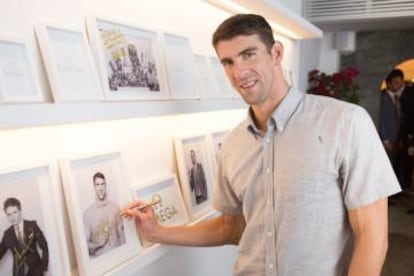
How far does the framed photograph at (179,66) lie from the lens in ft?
4.61

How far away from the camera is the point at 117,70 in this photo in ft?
3.89

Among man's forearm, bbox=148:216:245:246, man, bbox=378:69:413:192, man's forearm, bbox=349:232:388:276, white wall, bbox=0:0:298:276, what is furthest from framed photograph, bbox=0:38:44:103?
man, bbox=378:69:413:192

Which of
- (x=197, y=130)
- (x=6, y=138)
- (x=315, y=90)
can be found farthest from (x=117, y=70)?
(x=315, y=90)

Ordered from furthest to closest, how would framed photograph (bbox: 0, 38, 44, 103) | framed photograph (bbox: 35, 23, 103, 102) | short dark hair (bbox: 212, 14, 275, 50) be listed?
short dark hair (bbox: 212, 14, 275, 50) < framed photograph (bbox: 35, 23, 103, 102) < framed photograph (bbox: 0, 38, 44, 103)

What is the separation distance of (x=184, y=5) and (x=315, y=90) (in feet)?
8.34

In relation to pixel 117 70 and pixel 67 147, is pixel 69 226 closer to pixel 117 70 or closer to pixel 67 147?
pixel 67 147

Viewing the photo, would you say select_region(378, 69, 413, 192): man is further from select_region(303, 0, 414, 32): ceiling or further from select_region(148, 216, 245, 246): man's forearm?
select_region(148, 216, 245, 246): man's forearm

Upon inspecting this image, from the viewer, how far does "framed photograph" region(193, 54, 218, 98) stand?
5.21 feet

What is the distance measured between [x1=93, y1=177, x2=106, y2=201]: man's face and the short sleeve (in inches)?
26.8

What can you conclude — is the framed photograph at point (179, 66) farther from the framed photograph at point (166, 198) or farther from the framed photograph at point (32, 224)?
the framed photograph at point (32, 224)

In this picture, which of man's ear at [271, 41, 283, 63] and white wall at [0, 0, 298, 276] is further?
man's ear at [271, 41, 283, 63]

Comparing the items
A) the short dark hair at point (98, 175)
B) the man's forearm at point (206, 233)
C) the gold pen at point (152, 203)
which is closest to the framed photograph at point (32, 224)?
the short dark hair at point (98, 175)

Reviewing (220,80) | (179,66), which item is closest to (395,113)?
(220,80)

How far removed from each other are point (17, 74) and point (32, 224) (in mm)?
349
